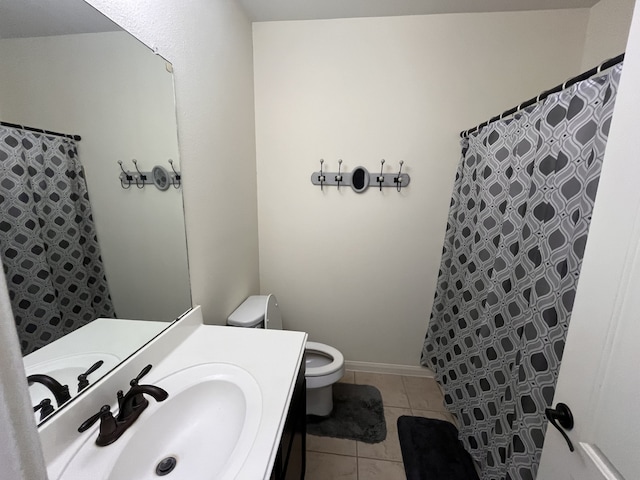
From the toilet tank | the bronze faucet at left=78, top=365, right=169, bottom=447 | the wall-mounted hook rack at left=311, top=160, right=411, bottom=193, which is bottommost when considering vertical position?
the toilet tank

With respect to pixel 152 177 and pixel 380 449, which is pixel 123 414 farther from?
pixel 380 449

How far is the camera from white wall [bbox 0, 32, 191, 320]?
63 cm


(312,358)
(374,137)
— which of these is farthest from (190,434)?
(374,137)

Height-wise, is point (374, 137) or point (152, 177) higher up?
point (374, 137)

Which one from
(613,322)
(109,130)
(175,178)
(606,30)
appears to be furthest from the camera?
Answer: (606,30)

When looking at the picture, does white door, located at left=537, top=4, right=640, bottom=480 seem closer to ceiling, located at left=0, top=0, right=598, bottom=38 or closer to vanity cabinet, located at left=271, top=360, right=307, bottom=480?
vanity cabinet, located at left=271, top=360, right=307, bottom=480

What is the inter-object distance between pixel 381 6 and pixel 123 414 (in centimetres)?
227

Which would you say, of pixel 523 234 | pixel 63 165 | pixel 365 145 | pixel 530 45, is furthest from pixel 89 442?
pixel 530 45

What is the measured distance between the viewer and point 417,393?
2.03 meters

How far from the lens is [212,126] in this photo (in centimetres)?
135

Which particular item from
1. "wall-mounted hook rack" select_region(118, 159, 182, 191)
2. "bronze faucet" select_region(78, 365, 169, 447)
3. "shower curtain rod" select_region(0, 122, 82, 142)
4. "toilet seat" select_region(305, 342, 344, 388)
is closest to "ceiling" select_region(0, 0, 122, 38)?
"shower curtain rod" select_region(0, 122, 82, 142)

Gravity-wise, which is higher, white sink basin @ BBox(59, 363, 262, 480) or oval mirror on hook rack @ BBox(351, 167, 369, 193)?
oval mirror on hook rack @ BBox(351, 167, 369, 193)

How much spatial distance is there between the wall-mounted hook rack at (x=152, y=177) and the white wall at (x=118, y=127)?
0.07 feet

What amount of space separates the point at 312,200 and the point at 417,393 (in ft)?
5.46
